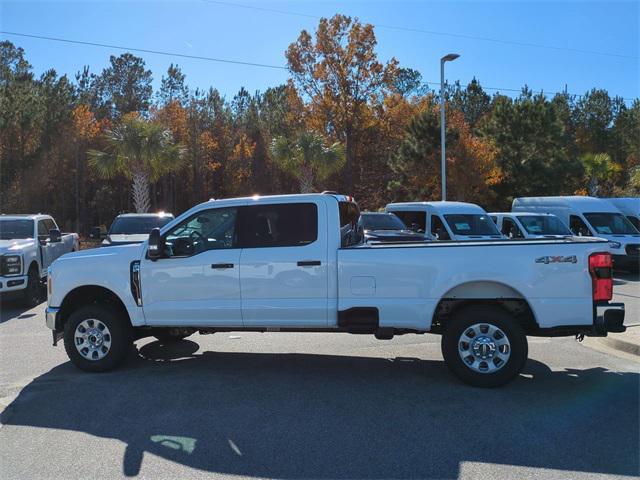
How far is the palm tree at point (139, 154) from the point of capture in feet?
81.8

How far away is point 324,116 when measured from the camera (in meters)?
34.6

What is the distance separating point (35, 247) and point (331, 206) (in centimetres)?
846

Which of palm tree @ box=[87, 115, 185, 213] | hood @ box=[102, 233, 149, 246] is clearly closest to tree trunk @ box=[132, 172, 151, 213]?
palm tree @ box=[87, 115, 185, 213]

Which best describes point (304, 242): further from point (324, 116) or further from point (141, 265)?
point (324, 116)

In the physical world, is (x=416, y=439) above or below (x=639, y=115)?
below

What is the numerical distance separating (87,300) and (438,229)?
11.0 meters

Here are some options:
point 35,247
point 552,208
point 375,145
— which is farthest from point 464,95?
point 35,247

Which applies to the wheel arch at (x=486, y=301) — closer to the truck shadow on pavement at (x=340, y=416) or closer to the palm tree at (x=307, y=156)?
the truck shadow on pavement at (x=340, y=416)

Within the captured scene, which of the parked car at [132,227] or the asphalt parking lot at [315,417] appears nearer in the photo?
the asphalt parking lot at [315,417]

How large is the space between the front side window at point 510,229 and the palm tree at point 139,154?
1525 centimetres

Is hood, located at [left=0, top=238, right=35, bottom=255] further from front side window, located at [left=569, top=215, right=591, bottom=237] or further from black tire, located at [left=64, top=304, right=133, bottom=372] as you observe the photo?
front side window, located at [left=569, top=215, right=591, bottom=237]

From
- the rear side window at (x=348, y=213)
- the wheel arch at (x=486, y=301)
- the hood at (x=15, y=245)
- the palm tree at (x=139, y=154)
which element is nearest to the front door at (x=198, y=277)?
the rear side window at (x=348, y=213)

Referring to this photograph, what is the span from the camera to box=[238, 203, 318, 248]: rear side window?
20.4 ft

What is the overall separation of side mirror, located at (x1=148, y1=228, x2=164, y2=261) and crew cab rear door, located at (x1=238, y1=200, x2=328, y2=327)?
2.87 feet
